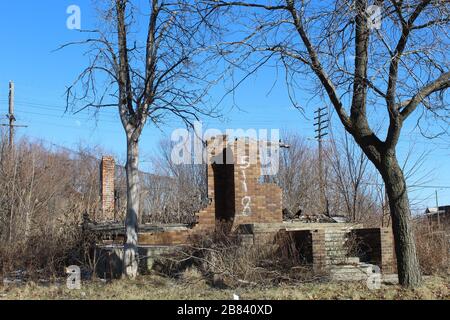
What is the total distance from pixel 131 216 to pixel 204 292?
289cm

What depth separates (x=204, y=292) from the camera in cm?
1017

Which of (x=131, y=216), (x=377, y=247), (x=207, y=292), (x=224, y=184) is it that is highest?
(x=224, y=184)

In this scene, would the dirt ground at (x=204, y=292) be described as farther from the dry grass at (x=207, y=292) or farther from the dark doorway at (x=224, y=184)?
the dark doorway at (x=224, y=184)

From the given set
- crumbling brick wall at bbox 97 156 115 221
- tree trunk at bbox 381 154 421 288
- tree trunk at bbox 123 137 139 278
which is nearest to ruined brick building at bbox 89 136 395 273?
tree trunk at bbox 123 137 139 278

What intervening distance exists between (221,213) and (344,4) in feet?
30.0

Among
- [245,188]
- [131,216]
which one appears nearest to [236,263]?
[131,216]

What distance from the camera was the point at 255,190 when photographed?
55.7 ft

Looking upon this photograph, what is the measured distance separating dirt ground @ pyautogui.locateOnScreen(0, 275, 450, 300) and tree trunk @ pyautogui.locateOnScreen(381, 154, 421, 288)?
29 cm

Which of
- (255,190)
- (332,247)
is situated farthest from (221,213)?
(332,247)

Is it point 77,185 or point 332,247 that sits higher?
point 77,185

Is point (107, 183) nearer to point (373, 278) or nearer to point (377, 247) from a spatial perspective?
point (377, 247)

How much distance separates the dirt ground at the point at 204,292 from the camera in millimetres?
9570

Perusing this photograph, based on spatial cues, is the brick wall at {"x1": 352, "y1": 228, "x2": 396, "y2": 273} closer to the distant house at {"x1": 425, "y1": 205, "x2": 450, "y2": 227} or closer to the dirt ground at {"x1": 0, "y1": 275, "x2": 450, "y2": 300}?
the dirt ground at {"x1": 0, "y1": 275, "x2": 450, "y2": 300}
